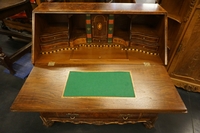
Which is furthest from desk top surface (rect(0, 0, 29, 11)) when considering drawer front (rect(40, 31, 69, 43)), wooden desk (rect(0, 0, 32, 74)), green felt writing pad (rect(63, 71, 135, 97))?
green felt writing pad (rect(63, 71, 135, 97))

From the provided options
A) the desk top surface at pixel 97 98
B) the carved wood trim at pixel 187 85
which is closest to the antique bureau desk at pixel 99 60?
the desk top surface at pixel 97 98

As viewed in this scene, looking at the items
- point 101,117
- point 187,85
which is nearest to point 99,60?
point 101,117

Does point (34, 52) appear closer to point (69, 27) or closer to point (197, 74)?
point (69, 27)

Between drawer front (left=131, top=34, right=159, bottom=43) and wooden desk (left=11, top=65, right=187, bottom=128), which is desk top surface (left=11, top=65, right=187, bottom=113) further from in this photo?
drawer front (left=131, top=34, right=159, bottom=43)

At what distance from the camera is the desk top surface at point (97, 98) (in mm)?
780

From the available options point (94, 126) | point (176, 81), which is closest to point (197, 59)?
point (176, 81)

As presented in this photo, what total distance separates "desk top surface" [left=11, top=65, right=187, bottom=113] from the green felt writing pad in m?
0.03

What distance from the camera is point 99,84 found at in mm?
929

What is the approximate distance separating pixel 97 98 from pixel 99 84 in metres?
0.12

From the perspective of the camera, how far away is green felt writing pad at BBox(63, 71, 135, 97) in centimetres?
87

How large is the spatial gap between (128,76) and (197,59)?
0.97 metres

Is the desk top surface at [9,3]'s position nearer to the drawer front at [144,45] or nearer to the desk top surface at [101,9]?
the desk top surface at [101,9]

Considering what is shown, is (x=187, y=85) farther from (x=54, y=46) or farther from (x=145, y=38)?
(x=54, y=46)

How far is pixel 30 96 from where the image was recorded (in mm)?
837
